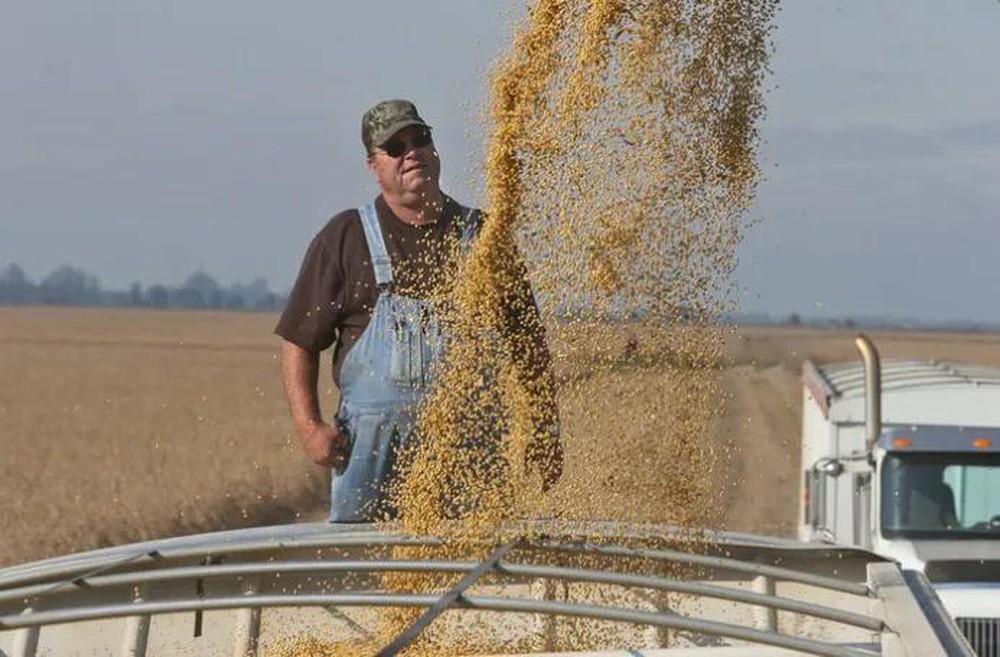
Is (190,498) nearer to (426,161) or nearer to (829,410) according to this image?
(829,410)

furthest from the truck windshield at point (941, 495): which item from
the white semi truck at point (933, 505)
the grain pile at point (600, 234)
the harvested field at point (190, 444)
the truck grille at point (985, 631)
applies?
the grain pile at point (600, 234)

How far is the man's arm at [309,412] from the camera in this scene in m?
5.91

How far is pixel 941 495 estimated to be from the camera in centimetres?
984

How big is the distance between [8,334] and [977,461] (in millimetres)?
79905

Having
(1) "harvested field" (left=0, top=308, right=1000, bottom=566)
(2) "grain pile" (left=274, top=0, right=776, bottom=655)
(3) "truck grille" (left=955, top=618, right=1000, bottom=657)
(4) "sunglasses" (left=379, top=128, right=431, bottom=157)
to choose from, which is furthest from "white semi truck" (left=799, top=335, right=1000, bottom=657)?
(4) "sunglasses" (left=379, top=128, right=431, bottom=157)

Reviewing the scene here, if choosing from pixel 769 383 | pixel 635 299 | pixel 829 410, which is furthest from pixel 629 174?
pixel 769 383

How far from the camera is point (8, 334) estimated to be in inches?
3415

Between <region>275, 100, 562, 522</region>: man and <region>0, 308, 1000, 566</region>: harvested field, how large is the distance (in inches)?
18.9

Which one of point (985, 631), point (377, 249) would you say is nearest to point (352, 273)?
point (377, 249)

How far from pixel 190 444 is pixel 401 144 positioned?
30.2 meters

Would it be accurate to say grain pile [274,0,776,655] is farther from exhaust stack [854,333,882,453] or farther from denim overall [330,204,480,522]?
exhaust stack [854,333,882,453]

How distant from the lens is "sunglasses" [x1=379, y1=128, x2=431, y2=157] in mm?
5938

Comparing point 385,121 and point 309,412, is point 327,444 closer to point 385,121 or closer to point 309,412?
point 309,412

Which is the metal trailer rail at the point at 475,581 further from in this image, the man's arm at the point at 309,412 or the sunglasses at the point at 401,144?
the sunglasses at the point at 401,144
